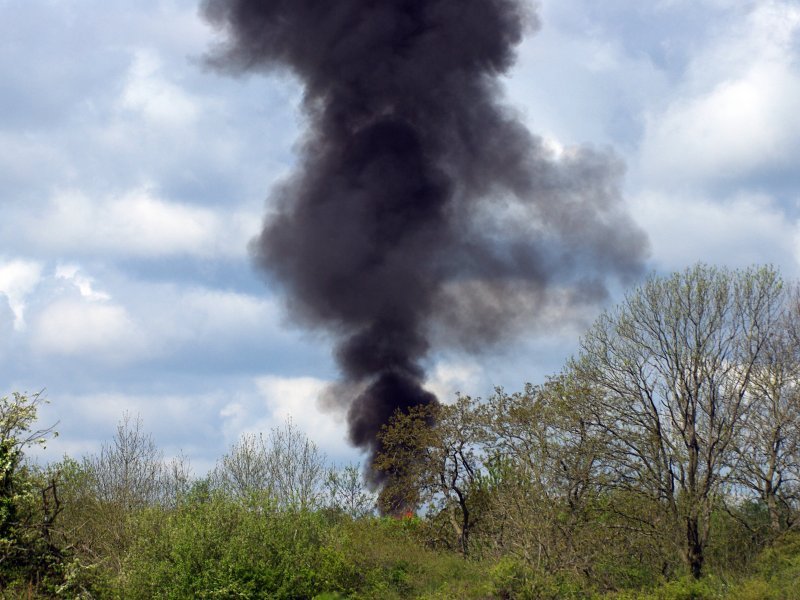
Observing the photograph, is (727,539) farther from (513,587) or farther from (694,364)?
(513,587)

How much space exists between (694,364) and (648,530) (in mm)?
5775

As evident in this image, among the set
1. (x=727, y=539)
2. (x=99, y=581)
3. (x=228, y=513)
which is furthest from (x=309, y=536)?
(x=727, y=539)

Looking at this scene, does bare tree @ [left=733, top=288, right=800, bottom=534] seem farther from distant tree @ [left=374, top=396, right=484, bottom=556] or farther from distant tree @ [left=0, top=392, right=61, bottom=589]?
distant tree @ [left=0, top=392, right=61, bottom=589]

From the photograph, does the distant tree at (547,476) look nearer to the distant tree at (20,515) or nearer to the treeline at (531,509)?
the treeline at (531,509)

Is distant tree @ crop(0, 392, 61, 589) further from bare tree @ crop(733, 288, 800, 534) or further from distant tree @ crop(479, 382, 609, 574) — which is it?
bare tree @ crop(733, 288, 800, 534)

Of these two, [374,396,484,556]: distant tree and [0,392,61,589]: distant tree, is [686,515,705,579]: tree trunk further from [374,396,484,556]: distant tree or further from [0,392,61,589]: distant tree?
[0,392,61,589]: distant tree

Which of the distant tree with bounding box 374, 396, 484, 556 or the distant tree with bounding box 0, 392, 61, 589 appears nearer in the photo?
the distant tree with bounding box 0, 392, 61, 589

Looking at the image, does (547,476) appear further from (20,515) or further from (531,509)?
(20,515)

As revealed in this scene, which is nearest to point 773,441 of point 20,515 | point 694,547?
point 694,547

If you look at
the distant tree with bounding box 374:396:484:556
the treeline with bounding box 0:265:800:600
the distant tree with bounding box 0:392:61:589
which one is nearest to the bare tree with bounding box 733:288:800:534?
the treeline with bounding box 0:265:800:600

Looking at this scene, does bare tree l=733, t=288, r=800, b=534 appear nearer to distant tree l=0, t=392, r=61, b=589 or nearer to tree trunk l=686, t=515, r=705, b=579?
tree trunk l=686, t=515, r=705, b=579

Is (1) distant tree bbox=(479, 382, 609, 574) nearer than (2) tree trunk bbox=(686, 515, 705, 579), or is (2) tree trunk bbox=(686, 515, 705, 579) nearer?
(1) distant tree bbox=(479, 382, 609, 574)

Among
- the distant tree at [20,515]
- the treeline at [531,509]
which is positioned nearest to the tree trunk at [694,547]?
the treeline at [531,509]

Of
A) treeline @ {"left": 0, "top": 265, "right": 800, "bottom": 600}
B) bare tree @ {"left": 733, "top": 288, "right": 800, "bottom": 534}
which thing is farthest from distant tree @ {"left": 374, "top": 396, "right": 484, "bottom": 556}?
bare tree @ {"left": 733, "top": 288, "right": 800, "bottom": 534}
